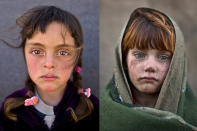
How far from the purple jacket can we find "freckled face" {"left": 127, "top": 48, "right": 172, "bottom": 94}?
0.41 metres

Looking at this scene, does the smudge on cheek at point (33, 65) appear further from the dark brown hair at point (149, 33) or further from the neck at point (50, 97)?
the dark brown hair at point (149, 33)

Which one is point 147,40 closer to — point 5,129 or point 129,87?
point 129,87

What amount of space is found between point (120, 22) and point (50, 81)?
71cm

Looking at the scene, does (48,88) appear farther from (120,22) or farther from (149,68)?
(120,22)

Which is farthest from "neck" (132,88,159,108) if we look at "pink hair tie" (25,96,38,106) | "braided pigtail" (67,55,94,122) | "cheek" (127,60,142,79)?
"pink hair tie" (25,96,38,106)

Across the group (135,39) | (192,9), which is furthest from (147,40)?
(192,9)

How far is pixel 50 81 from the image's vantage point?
4.62 feet

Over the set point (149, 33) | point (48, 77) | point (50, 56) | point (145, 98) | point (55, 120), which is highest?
point (149, 33)

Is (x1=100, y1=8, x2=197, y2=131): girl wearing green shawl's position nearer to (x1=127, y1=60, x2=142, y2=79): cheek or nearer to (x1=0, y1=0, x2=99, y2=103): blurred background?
(x1=127, y1=60, x2=142, y2=79): cheek

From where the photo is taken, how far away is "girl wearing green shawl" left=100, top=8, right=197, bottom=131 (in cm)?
125

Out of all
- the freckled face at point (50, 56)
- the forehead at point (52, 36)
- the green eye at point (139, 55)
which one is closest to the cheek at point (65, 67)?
the freckled face at point (50, 56)

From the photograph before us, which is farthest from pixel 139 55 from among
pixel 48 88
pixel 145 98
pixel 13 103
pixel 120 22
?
pixel 13 103

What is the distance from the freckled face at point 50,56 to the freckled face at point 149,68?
0.33m

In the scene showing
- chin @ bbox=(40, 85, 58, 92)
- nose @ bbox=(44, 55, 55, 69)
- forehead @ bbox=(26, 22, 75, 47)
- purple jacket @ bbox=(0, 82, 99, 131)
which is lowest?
purple jacket @ bbox=(0, 82, 99, 131)
